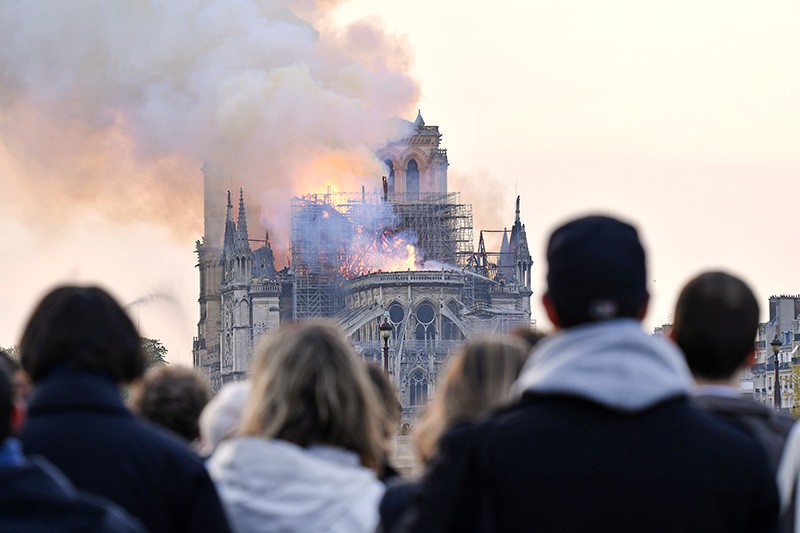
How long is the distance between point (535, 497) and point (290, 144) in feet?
358

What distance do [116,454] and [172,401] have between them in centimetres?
215

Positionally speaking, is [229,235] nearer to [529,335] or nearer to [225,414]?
[225,414]

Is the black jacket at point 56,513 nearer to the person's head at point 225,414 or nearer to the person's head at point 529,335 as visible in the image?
the person's head at point 529,335

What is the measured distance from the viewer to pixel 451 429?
7.30 metres

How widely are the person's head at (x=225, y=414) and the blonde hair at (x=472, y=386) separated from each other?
1.82 meters

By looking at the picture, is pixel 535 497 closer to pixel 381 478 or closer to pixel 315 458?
pixel 315 458

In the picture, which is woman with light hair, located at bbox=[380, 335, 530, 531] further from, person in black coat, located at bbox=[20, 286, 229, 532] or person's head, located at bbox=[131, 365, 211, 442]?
person's head, located at bbox=[131, 365, 211, 442]

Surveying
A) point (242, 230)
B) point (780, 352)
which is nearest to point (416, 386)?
point (242, 230)

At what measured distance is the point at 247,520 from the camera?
358 inches

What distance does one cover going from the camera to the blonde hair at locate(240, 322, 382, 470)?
890 cm

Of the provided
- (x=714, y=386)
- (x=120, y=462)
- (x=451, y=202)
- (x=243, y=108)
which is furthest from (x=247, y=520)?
(x=451, y=202)

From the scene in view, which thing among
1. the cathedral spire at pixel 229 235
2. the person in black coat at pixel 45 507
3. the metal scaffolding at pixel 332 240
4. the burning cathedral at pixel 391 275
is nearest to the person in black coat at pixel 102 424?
the person in black coat at pixel 45 507

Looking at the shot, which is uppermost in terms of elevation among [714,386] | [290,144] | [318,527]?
[290,144]

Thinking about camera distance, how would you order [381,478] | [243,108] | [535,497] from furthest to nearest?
[243,108] < [381,478] < [535,497]
